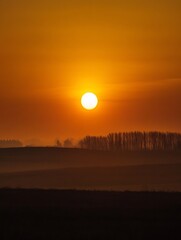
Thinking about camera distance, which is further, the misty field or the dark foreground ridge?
the misty field

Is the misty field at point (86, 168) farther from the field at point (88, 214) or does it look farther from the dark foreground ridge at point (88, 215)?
the dark foreground ridge at point (88, 215)

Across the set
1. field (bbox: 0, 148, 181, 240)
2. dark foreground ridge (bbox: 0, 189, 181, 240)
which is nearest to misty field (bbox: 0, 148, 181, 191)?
field (bbox: 0, 148, 181, 240)

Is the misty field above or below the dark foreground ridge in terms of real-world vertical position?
above

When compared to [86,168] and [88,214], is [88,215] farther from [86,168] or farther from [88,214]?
[86,168]

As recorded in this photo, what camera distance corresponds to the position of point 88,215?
59.2ft

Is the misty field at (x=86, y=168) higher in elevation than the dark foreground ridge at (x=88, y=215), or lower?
higher

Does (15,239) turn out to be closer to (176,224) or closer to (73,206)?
(176,224)

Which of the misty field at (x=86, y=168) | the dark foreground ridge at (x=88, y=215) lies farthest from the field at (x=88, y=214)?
the misty field at (x=86, y=168)

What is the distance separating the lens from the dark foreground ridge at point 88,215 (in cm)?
1513

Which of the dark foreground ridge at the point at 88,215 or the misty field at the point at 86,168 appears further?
the misty field at the point at 86,168

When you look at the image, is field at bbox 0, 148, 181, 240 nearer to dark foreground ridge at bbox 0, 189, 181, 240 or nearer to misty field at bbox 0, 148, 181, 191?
dark foreground ridge at bbox 0, 189, 181, 240

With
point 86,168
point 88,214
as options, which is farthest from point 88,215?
point 86,168

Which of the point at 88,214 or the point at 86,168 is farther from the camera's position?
the point at 86,168

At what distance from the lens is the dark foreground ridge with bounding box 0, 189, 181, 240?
15133 millimetres
